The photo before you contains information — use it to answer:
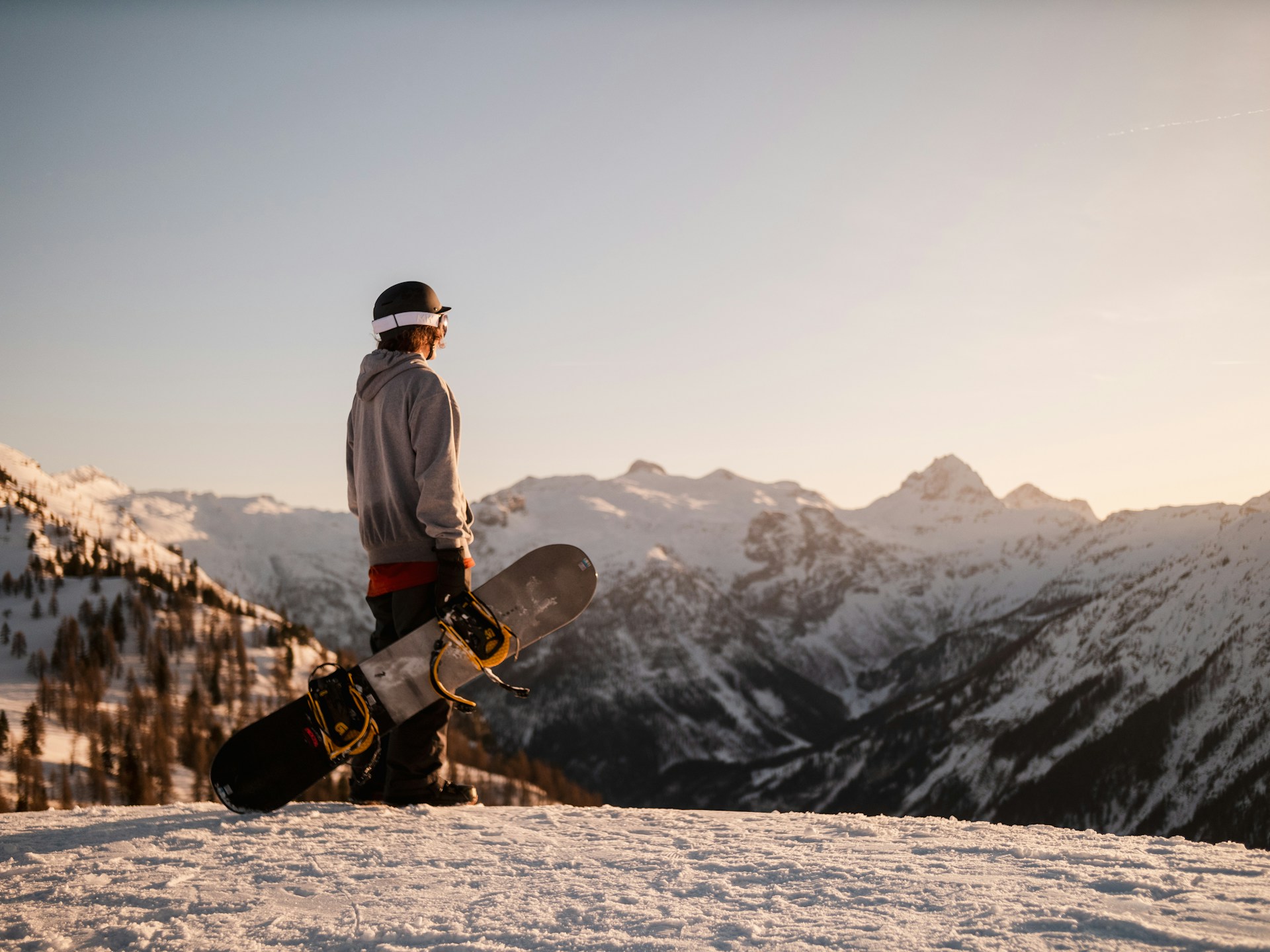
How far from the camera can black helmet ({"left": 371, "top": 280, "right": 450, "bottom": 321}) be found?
743cm

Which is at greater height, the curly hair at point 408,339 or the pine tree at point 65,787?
the curly hair at point 408,339

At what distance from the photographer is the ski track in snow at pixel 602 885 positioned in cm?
404

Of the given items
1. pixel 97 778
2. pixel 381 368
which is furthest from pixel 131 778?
pixel 381 368

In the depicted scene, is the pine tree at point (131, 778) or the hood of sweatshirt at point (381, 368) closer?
the hood of sweatshirt at point (381, 368)

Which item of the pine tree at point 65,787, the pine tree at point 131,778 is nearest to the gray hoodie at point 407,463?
the pine tree at point 131,778

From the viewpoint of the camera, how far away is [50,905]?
452 centimetres

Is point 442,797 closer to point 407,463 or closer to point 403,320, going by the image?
point 407,463

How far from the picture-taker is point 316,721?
22.2 feet

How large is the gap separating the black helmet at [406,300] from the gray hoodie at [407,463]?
376mm

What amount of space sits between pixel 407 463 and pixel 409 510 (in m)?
0.39

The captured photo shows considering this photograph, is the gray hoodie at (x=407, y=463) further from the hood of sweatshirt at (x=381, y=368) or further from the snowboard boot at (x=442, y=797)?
the snowboard boot at (x=442, y=797)

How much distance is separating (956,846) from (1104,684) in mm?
176415

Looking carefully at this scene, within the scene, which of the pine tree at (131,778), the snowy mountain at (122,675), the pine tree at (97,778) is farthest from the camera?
the snowy mountain at (122,675)

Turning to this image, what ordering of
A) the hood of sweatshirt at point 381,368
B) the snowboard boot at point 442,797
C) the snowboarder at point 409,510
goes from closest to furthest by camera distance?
the snowboarder at point 409,510, the snowboard boot at point 442,797, the hood of sweatshirt at point 381,368
